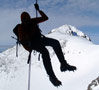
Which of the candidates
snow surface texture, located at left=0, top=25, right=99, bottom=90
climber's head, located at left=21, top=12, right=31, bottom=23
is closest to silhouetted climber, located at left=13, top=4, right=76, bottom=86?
climber's head, located at left=21, top=12, right=31, bottom=23

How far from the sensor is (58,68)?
76938 millimetres

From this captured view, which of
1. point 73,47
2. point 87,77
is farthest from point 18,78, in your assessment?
point 87,77

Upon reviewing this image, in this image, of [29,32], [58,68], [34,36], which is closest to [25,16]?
[29,32]

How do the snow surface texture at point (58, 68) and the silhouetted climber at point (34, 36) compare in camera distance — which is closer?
the silhouetted climber at point (34, 36)

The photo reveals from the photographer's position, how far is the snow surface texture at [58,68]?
65.4 meters

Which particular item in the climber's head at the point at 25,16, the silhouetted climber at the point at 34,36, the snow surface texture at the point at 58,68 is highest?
the snow surface texture at the point at 58,68

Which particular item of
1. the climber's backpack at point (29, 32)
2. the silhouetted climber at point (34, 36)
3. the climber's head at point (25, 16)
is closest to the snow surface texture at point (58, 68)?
the silhouetted climber at point (34, 36)

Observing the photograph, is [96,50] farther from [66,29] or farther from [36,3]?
[66,29]

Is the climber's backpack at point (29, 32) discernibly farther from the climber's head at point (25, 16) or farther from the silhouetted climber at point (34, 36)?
the climber's head at point (25, 16)

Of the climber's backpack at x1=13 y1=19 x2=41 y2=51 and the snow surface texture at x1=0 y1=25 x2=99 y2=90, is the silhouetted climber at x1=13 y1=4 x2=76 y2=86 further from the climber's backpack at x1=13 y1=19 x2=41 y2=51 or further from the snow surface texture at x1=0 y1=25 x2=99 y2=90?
the snow surface texture at x1=0 y1=25 x2=99 y2=90

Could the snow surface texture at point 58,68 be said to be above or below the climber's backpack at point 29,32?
above

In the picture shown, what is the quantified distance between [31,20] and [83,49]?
65.0 metres

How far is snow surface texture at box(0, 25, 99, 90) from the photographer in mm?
65438

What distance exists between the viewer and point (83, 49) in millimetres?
73125
